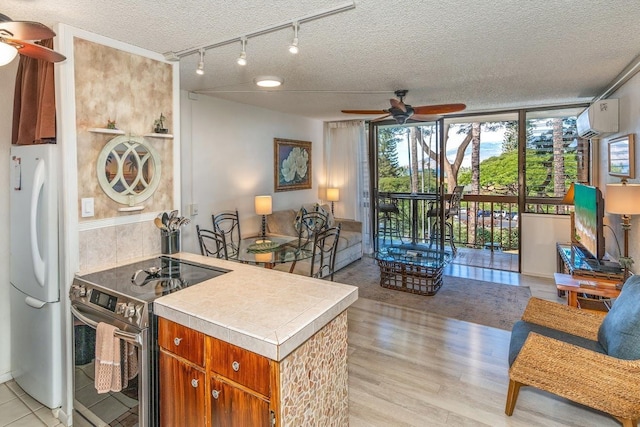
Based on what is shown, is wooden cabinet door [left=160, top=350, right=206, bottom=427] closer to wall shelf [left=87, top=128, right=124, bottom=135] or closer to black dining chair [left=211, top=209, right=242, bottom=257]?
wall shelf [left=87, top=128, right=124, bottom=135]

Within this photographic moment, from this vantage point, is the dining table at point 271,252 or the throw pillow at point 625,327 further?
the dining table at point 271,252

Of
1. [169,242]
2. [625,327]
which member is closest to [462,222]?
[625,327]

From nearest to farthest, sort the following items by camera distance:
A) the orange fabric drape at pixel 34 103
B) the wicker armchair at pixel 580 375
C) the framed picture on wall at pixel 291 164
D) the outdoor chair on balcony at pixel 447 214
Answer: the wicker armchair at pixel 580 375 < the orange fabric drape at pixel 34 103 < the framed picture on wall at pixel 291 164 < the outdoor chair on balcony at pixel 447 214

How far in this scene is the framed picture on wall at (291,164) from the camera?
5484mm

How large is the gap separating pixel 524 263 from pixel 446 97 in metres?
2.71

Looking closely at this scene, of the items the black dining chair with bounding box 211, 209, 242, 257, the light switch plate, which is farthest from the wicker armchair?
the black dining chair with bounding box 211, 209, 242, 257

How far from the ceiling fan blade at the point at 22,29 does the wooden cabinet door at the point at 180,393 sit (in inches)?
59.2

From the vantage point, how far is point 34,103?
Answer: 2.21 metres

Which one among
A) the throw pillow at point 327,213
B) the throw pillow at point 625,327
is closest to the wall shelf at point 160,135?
the throw pillow at point 625,327

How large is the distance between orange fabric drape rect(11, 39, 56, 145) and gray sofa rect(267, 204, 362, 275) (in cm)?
273

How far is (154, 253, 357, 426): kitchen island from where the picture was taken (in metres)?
1.36

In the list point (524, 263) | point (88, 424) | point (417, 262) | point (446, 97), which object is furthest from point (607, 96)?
point (88, 424)

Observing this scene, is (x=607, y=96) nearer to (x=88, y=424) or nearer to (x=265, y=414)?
Result: (x=265, y=414)

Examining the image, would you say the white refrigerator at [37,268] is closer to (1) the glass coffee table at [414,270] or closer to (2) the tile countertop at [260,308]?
(2) the tile countertop at [260,308]
